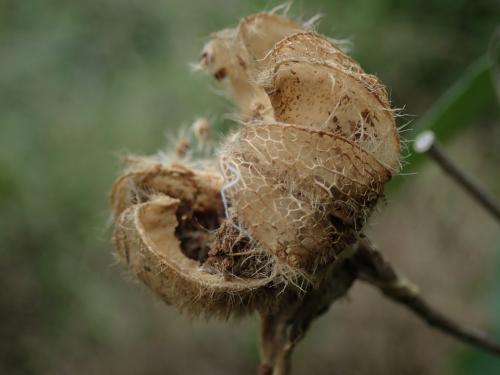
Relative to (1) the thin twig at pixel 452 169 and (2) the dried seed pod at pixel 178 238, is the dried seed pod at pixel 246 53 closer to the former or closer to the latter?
(2) the dried seed pod at pixel 178 238

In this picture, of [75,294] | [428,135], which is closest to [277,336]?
[428,135]

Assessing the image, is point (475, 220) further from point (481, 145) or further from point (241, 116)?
point (241, 116)

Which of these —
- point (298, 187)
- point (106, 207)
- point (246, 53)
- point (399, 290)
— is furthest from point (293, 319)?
point (106, 207)

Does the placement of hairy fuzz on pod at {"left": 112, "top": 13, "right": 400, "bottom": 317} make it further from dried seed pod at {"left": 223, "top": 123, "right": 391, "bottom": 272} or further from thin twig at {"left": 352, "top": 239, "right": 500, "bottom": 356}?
thin twig at {"left": 352, "top": 239, "right": 500, "bottom": 356}

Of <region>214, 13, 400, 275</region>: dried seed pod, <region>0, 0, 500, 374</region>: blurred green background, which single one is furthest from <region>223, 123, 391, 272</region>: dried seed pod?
<region>0, 0, 500, 374</region>: blurred green background

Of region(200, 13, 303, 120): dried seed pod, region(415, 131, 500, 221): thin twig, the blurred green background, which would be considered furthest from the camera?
the blurred green background

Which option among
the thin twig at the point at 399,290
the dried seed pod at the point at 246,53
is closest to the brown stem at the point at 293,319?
the thin twig at the point at 399,290
